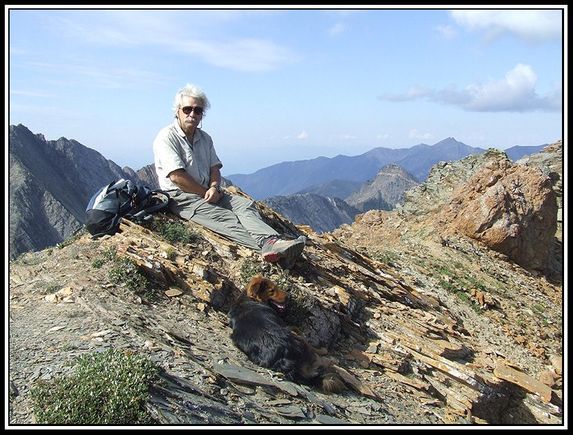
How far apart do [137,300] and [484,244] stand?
48.1 feet

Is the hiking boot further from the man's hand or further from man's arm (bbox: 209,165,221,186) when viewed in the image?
man's arm (bbox: 209,165,221,186)

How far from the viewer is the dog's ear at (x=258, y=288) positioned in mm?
7648

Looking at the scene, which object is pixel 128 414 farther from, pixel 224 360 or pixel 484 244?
pixel 484 244

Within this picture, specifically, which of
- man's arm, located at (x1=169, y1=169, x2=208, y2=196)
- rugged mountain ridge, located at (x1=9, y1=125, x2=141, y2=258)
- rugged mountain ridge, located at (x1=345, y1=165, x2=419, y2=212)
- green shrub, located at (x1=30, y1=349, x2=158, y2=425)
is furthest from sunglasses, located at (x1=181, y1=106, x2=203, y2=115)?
rugged mountain ridge, located at (x1=345, y1=165, x2=419, y2=212)

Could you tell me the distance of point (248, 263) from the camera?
912 centimetres

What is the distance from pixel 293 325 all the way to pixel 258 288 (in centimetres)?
95

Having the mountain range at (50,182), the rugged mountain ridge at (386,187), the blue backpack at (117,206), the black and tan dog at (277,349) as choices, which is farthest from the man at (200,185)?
the rugged mountain ridge at (386,187)

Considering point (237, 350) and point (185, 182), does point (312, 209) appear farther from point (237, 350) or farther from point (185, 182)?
point (237, 350)

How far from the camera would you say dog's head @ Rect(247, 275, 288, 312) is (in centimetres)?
771

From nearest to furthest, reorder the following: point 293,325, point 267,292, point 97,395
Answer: point 97,395
point 267,292
point 293,325

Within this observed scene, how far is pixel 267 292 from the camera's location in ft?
25.6

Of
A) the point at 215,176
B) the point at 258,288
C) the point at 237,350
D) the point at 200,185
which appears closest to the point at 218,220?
the point at 200,185

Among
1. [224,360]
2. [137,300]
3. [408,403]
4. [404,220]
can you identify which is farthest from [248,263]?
[404,220]

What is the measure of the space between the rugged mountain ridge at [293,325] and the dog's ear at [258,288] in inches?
24.4
